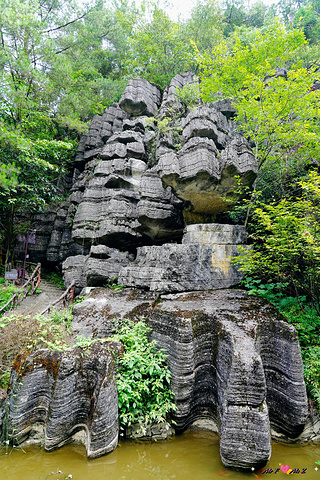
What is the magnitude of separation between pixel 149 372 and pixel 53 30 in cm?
1876

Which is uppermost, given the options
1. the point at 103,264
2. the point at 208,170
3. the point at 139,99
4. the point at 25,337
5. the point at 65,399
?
the point at 139,99

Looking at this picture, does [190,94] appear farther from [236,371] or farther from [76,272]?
[236,371]

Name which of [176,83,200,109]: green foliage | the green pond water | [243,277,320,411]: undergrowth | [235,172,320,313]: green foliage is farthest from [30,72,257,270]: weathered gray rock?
the green pond water

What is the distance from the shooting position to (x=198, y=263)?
24.3 feet

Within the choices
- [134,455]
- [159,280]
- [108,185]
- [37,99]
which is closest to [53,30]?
[37,99]

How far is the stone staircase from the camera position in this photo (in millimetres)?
9305

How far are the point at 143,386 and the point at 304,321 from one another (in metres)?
4.05

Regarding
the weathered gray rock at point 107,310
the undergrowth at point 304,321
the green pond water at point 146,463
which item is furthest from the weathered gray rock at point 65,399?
the undergrowth at point 304,321

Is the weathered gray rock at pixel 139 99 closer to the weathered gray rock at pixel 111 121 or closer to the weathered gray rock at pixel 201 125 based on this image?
the weathered gray rock at pixel 111 121

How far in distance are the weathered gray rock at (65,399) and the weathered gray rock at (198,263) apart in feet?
10.8

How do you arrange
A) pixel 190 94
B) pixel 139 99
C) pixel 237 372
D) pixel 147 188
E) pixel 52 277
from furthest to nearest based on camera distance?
pixel 52 277 → pixel 139 99 → pixel 190 94 → pixel 147 188 → pixel 237 372

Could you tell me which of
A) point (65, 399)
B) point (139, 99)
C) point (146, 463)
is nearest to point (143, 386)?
point (146, 463)

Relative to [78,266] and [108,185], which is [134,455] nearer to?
[78,266]

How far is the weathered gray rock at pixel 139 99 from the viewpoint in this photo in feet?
45.7
